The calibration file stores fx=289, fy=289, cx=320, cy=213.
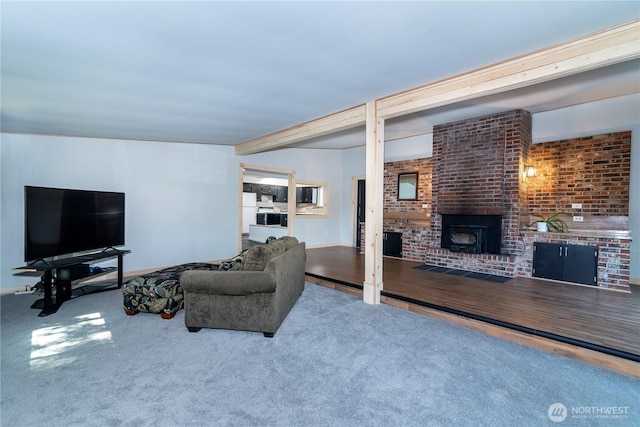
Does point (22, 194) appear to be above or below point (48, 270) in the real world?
above

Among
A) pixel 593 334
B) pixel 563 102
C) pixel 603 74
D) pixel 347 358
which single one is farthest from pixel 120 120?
pixel 563 102

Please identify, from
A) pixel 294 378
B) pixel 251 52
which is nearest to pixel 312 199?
pixel 251 52

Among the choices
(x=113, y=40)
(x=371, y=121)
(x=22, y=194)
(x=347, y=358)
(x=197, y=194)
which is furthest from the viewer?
(x=197, y=194)

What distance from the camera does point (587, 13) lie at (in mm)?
1960

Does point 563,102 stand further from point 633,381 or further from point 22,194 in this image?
point 22,194

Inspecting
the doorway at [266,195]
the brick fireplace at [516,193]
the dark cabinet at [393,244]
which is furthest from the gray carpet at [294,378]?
the doorway at [266,195]

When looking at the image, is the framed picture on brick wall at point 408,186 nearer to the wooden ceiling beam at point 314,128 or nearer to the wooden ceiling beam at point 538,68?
the wooden ceiling beam at point 314,128

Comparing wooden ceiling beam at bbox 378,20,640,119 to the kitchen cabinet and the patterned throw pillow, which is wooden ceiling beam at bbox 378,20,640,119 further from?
the kitchen cabinet

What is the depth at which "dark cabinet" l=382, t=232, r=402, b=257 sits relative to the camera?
6.70 m

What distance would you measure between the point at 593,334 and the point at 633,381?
47cm

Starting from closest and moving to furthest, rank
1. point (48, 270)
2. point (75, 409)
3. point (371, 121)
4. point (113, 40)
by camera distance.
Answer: point (75, 409) → point (113, 40) → point (48, 270) → point (371, 121)

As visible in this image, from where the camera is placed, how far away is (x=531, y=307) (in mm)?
3262
